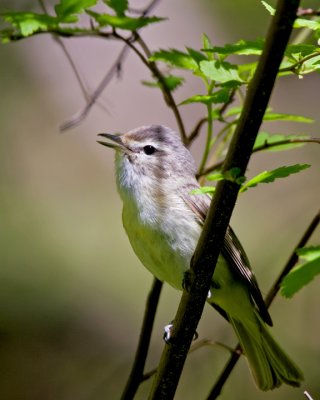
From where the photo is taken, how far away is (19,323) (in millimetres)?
4688

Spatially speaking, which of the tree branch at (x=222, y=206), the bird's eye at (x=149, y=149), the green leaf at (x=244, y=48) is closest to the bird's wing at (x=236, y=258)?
the bird's eye at (x=149, y=149)

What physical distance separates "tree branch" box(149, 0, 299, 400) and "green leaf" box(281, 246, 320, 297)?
24 cm

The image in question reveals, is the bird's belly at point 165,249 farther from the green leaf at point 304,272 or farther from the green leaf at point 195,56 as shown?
the green leaf at point 304,272

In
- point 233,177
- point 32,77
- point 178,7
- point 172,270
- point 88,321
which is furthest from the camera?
point 178,7

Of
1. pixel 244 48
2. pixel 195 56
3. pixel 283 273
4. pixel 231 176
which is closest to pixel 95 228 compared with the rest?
pixel 283 273

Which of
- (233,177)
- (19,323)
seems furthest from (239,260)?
(19,323)

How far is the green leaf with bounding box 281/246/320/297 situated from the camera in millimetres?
1425

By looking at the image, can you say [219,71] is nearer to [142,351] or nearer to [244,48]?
[244,48]

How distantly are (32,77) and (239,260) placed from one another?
Answer: 9.98 ft

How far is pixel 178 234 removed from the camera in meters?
2.76

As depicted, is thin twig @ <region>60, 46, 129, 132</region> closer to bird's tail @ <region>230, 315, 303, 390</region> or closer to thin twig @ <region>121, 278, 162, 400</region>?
thin twig @ <region>121, 278, 162, 400</region>

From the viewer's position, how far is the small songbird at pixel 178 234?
275 cm

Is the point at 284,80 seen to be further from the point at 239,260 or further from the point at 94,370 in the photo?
the point at 239,260

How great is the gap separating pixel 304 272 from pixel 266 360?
5.28ft
